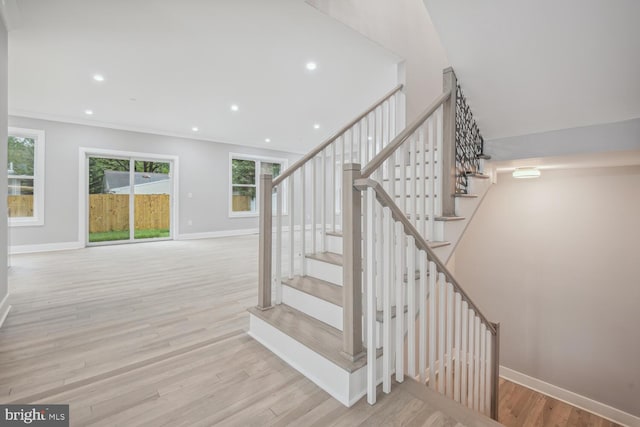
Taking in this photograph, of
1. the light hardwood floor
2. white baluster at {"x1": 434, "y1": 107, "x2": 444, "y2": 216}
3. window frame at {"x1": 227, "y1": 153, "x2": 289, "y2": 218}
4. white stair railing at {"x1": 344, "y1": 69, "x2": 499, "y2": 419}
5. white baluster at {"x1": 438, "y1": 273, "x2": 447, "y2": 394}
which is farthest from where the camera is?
window frame at {"x1": 227, "y1": 153, "x2": 289, "y2": 218}

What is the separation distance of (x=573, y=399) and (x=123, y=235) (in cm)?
873

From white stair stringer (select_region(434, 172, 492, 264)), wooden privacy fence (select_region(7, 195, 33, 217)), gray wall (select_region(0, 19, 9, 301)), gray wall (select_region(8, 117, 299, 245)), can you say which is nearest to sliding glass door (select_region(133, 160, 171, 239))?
gray wall (select_region(8, 117, 299, 245))

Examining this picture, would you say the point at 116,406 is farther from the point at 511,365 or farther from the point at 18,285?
the point at 511,365

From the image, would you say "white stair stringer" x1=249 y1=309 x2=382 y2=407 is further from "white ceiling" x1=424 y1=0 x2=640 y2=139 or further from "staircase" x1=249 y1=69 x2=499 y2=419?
"white ceiling" x1=424 y1=0 x2=640 y2=139

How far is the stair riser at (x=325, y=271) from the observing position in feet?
7.52

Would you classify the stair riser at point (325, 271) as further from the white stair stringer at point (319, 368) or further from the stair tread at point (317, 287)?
the white stair stringer at point (319, 368)

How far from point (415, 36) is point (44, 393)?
4846mm

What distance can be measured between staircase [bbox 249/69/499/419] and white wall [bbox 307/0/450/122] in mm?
862

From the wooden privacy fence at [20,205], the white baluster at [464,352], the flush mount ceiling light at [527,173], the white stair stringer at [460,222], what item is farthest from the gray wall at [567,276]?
the wooden privacy fence at [20,205]

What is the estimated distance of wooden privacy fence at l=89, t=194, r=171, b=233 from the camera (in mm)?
6199

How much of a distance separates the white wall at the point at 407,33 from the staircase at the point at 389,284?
862 millimetres

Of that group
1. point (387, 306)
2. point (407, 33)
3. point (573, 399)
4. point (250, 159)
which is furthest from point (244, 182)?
point (573, 399)

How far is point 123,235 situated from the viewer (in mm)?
6586

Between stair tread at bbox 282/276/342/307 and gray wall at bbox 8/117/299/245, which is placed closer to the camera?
stair tread at bbox 282/276/342/307
